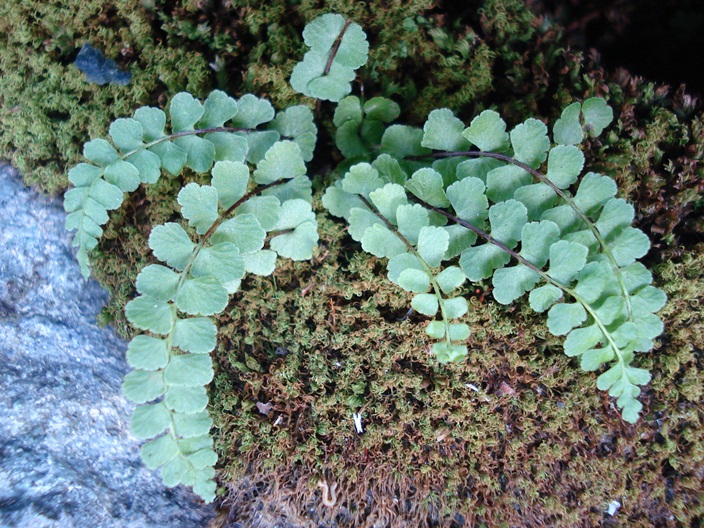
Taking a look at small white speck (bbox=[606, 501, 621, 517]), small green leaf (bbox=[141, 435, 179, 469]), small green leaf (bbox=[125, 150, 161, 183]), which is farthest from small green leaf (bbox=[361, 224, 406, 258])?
small white speck (bbox=[606, 501, 621, 517])

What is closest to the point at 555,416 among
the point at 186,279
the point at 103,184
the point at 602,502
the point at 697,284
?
the point at 602,502

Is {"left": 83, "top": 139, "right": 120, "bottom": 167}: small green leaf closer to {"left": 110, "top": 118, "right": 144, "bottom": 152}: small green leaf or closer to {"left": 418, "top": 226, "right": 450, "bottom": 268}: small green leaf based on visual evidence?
{"left": 110, "top": 118, "right": 144, "bottom": 152}: small green leaf

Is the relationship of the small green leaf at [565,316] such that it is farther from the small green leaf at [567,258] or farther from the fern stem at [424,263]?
the fern stem at [424,263]

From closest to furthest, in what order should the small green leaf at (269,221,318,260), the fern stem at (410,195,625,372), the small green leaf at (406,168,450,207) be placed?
the fern stem at (410,195,625,372), the small green leaf at (406,168,450,207), the small green leaf at (269,221,318,260)

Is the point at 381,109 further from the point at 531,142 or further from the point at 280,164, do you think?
the point at 531,142

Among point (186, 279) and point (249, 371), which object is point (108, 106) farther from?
point (249, 371)

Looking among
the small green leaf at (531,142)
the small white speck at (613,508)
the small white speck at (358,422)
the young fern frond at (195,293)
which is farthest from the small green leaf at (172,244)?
the small white speck at (613,508)

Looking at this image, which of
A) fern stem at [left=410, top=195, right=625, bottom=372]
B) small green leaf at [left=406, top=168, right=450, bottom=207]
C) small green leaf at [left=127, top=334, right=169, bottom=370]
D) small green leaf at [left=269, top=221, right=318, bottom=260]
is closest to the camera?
small green leaf at [left=127, top=334, right=169, bottom=370]
